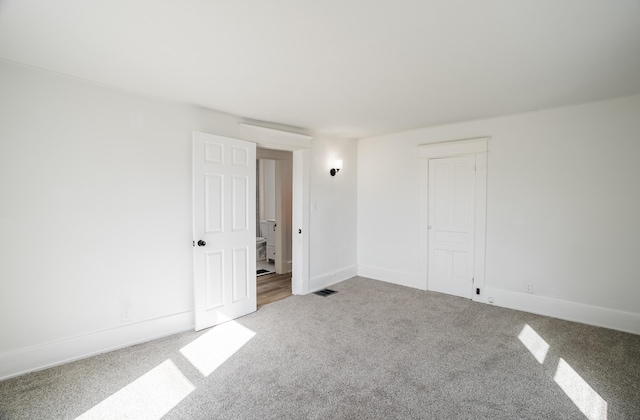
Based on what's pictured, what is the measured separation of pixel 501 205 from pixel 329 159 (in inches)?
98.5

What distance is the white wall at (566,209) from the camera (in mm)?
3098

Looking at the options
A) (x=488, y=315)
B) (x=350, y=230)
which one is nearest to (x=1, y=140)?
(x=350, y=230)

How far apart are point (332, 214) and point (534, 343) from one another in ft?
9.80

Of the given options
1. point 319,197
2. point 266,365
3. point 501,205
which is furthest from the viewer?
point 319,197

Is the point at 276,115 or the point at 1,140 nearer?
the point at 1,140

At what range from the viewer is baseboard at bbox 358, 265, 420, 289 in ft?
15.3

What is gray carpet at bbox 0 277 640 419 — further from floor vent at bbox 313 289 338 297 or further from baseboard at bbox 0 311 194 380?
floor vent at bbox 313 289 338 297

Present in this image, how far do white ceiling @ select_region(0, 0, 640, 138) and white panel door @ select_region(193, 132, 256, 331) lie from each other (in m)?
0.60

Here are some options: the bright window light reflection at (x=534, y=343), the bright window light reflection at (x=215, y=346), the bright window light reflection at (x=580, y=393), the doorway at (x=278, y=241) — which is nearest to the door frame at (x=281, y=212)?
the doorway at (x=278, y=241)

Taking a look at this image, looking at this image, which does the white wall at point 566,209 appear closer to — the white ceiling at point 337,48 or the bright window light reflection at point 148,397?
the white ceiling at point 337,48

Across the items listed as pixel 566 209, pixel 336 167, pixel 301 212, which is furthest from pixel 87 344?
pixel 566 209

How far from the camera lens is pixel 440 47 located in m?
1.98

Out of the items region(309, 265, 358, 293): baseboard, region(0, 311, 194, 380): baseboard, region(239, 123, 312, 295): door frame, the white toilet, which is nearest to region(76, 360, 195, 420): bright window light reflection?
region(0, 311, 194, 380): baseboard

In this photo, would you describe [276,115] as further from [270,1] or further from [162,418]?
[162,418]
